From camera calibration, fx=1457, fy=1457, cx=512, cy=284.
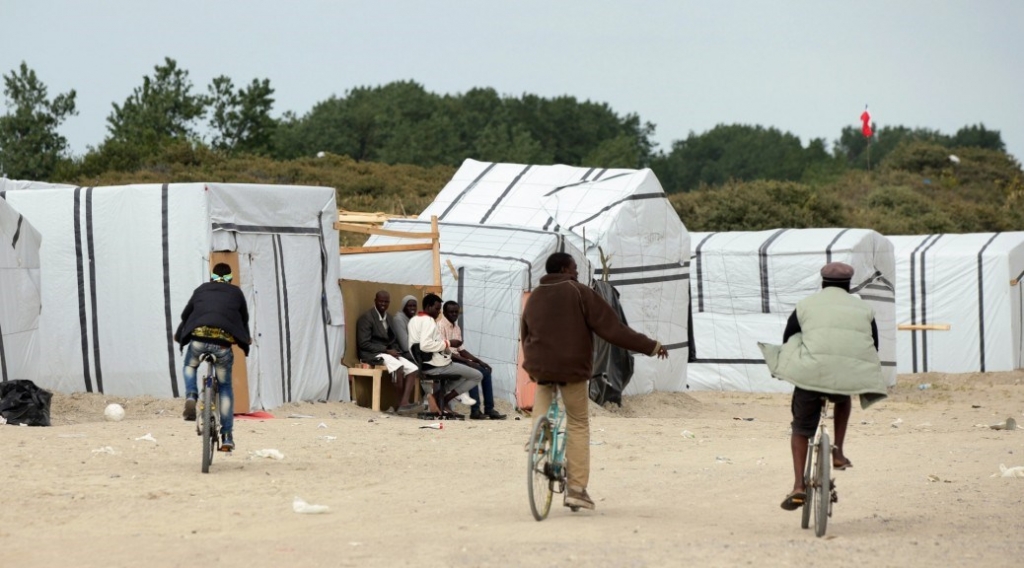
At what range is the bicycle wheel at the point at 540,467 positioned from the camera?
326 inches

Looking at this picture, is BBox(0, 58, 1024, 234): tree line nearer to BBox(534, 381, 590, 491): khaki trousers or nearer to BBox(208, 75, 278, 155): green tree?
BBox(208, 75, 278, 155): green tree

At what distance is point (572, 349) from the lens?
8688 millimetres

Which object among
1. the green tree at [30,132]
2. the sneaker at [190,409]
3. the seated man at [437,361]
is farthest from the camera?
the green tree at [30,132]

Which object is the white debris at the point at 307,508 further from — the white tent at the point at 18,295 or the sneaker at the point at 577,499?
the white tent at the point at 18,295

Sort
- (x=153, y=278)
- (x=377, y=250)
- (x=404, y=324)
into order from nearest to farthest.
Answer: (x=153, y=278)
(x=404, y=324)
(x=377, y=250)

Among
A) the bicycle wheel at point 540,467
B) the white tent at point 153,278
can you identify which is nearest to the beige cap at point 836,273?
the bicycle wheel at point 540,467

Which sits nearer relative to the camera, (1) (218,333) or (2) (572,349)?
(2) (572,349)

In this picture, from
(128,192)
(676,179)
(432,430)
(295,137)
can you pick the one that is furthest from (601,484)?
(676,179)

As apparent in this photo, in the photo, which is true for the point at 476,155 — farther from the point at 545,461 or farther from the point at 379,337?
the point at 545,461

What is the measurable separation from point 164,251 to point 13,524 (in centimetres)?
735

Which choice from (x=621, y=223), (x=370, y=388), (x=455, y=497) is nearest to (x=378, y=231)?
(x=370, y=388)

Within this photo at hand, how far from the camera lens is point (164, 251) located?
15227 mm

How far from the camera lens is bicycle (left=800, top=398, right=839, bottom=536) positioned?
308 inches

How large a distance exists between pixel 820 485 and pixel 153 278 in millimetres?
9241
